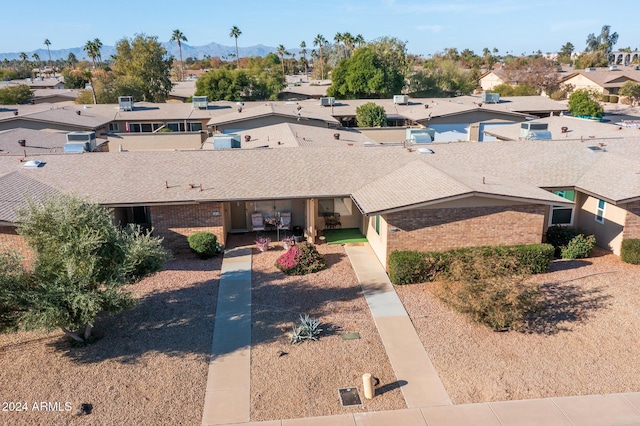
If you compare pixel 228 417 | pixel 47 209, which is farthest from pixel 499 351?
pixel 47 209

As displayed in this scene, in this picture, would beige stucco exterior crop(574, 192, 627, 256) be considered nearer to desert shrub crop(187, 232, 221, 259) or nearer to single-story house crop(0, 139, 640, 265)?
single-story house crop(0, 139, 640, 265)

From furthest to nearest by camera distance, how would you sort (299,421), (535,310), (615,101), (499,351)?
(615,101), (535,310), (499,351), (299,421)

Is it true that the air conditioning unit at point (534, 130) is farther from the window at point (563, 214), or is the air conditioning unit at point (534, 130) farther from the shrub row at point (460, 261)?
the shrub row at point (460, 261)

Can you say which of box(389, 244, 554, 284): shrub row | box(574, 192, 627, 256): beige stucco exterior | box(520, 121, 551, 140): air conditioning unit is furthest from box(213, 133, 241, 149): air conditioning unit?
box(574, 192, 627, 256): beige stucco exterior

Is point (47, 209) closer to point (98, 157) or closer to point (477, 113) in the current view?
point (98, 157)

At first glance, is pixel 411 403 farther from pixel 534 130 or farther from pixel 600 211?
pixel 534 130

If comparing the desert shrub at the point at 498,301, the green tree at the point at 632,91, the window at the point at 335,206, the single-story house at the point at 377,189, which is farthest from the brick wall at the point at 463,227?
the green tree at the point at 632,91

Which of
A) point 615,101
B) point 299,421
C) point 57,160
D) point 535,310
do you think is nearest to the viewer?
point 299,421
